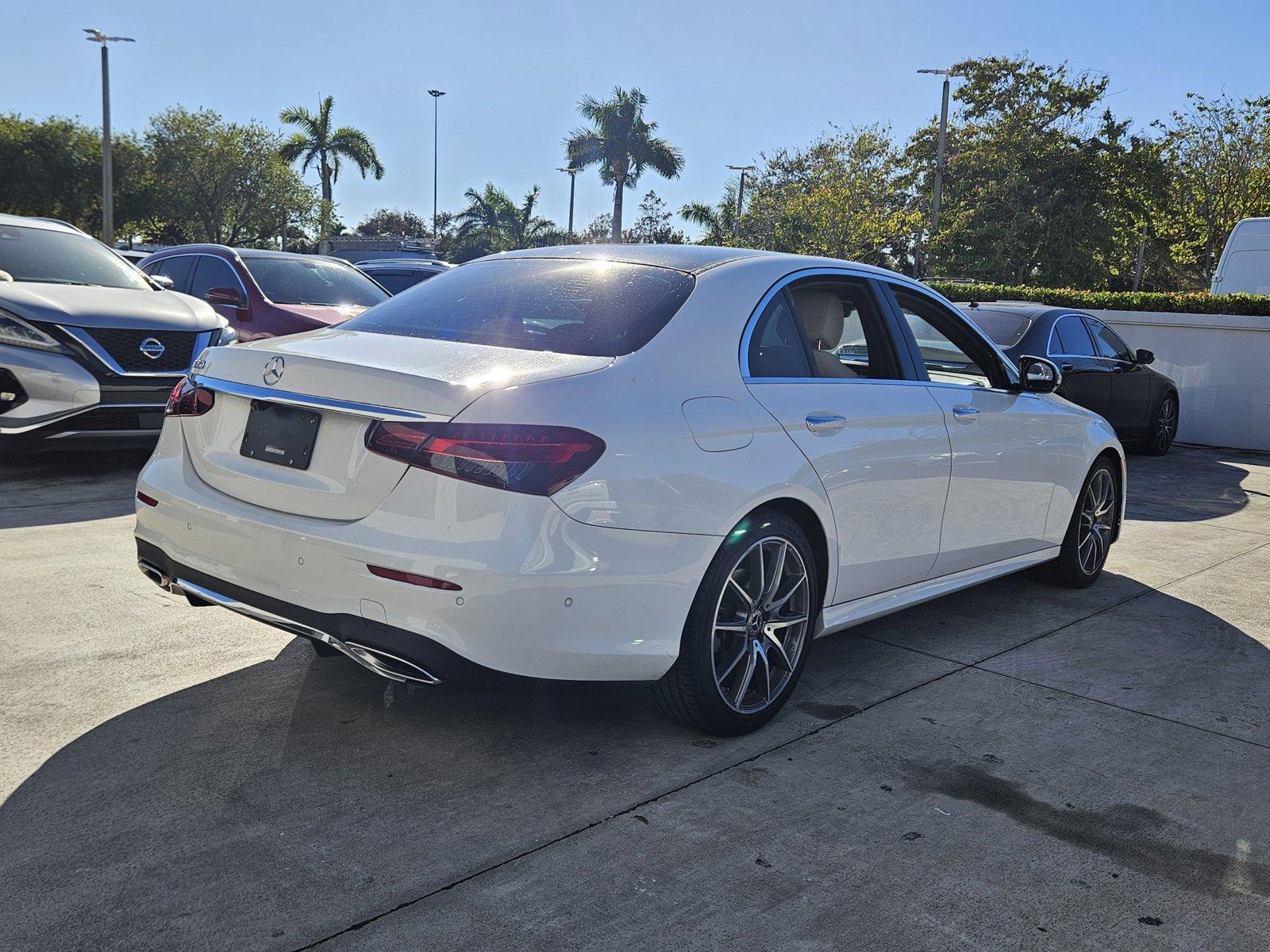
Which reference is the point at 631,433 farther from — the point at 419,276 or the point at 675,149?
the point at 675,149

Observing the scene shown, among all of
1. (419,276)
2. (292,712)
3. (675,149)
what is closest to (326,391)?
(292,712)

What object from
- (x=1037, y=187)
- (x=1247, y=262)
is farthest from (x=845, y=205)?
(x=1247, y=262)

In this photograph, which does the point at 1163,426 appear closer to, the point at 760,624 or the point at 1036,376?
the point at 1036,376

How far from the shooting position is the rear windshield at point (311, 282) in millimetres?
10531

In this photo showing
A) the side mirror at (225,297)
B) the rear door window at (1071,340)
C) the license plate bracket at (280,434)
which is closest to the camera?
the license plate bracket at (280,434)

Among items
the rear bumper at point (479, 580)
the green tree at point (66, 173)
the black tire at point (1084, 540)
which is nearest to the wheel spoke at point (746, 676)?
the rear bumper at point (479, 580)

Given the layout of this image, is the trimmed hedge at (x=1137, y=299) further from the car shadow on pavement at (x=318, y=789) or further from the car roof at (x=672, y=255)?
the car roof at (x=672, y=255)

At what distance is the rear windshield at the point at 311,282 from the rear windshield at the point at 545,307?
6695mm

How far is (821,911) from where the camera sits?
2.71 meters

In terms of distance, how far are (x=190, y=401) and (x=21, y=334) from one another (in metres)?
4.34

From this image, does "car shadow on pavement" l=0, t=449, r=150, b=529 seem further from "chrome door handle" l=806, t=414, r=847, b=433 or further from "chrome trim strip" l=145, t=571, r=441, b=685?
"chrome door handle" l=806, t=414, r=847, b=433

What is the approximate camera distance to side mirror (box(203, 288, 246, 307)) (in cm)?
945

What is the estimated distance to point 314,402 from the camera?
3293 mm

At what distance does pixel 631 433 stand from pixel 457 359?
1.84 feet
